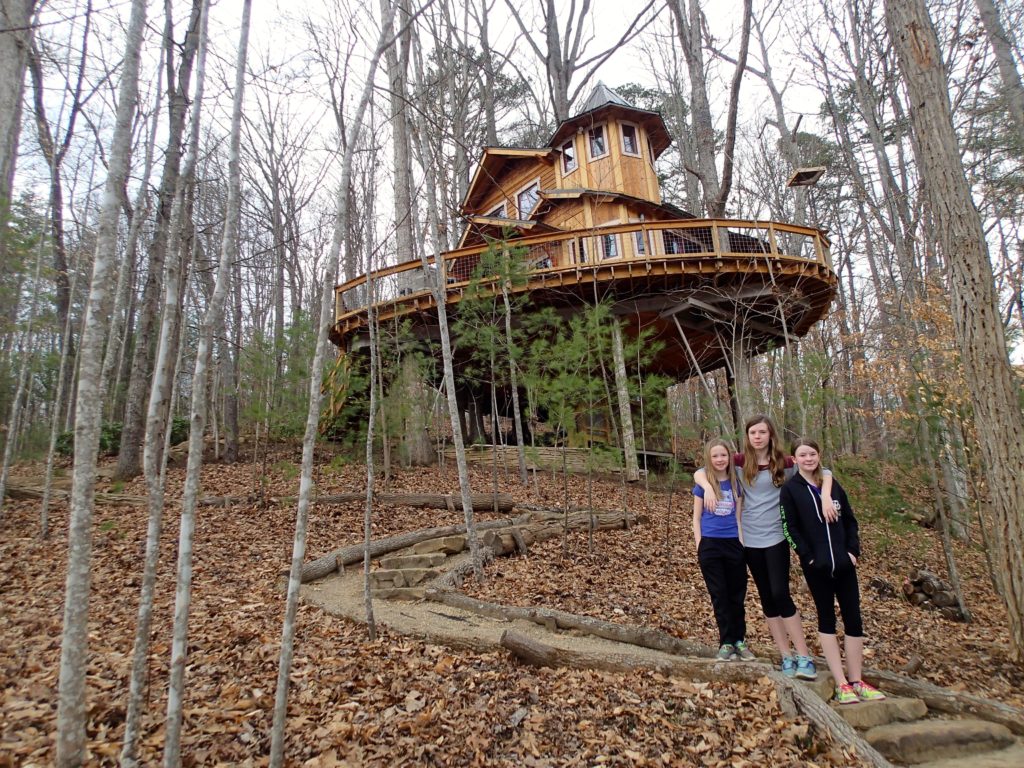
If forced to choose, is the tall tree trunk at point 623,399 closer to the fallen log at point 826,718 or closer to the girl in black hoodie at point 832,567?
the girl in black hoodie at point 832,567

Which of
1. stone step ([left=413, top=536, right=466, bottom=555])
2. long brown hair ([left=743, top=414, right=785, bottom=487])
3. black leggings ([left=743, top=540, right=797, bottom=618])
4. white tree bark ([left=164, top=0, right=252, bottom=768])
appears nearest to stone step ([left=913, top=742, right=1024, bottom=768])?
black leggings ([left=743, top=540, right=797, bottom=618])

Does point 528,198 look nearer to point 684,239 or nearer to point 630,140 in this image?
point 630,140

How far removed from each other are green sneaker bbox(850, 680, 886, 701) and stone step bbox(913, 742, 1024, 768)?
376 millimetres

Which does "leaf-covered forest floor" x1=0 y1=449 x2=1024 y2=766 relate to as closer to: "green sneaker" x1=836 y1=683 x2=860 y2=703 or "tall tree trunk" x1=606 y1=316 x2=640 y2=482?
"green sneaker" x1=836 y1=683 x2=860 y2=703

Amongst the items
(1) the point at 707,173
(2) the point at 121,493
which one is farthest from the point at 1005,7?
(2) the point at 121,493

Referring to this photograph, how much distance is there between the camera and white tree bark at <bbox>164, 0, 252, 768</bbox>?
2422 mm

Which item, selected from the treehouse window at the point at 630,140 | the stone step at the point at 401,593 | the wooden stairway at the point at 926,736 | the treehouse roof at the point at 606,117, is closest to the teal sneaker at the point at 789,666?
the wooden stairway at the point at 926,736

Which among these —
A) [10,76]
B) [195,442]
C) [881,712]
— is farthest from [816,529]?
[10,76]

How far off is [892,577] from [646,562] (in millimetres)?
4129

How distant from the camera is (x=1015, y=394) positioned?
15.0 ft

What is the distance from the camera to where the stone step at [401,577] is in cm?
663

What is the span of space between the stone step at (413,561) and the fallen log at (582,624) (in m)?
1.21

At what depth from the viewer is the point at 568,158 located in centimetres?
1700

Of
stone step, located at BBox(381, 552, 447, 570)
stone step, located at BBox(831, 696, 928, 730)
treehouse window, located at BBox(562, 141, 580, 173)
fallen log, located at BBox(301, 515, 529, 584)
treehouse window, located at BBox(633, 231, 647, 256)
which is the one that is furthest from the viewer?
treehouse window, located at BBox(562, 141, 580, 173)
